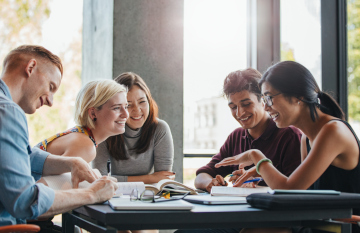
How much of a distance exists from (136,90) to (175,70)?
3.41 feet

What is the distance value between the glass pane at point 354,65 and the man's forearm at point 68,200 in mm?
2868

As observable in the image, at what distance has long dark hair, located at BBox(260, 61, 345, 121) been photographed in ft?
6.84

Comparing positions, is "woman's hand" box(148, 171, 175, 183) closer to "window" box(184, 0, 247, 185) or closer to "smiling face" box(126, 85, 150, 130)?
"smiling face" box(126, 85, 150, 130)

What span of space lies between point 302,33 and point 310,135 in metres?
2.37

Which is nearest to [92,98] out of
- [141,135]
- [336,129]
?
[141,135]

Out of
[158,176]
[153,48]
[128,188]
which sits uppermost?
[153,48]

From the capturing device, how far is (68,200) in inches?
55.2

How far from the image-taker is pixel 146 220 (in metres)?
1.18

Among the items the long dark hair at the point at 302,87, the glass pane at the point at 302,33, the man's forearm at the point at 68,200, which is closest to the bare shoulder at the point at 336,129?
the long dark hair at the point at 302,87

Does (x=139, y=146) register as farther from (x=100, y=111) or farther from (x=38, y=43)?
(x=38, y=43)

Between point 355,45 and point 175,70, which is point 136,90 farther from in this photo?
point 355,45

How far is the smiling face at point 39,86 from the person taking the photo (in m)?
1.70

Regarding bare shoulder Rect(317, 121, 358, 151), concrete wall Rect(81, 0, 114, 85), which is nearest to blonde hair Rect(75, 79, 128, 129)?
concrete wall Rect(81, 0, 114, 85)

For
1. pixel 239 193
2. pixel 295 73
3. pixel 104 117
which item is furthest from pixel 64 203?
pixel 295 73
